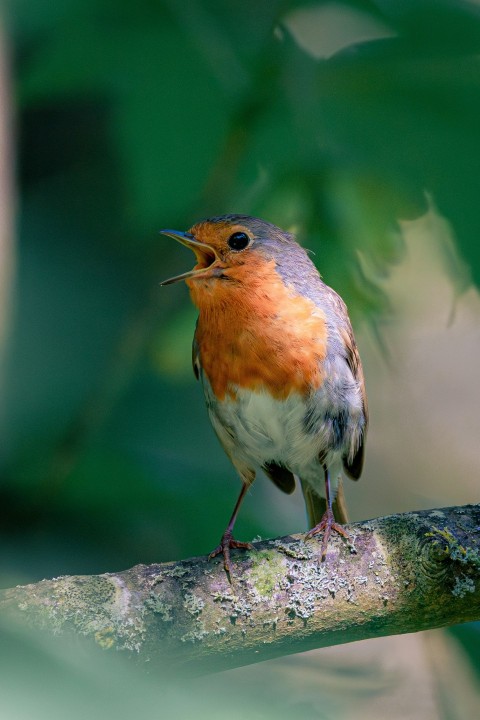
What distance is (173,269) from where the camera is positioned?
262 cm

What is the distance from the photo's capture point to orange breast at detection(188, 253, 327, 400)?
2256 millimetres

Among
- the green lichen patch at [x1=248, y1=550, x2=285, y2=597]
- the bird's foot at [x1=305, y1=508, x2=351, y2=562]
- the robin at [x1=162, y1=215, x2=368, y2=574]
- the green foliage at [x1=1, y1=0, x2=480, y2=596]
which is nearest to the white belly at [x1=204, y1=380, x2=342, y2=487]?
the robin at [x1=162, y1=215, x2=368, y2=574]

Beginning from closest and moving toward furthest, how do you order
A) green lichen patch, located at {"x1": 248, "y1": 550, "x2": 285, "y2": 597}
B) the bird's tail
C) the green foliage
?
1. the green foliage
2. green lichen patch, located at {"x1": 248, "y1": 550, "x2": 285, "y2": 597}
3. the bird's tail

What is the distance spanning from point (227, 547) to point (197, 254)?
903mm

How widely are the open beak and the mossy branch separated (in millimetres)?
790

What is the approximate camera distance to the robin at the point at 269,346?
7.44 ft

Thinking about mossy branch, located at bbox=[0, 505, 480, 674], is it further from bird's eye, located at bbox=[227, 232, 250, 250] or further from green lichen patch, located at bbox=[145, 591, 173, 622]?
bird's eye, located at bbox=[227, 232, 250, 250]

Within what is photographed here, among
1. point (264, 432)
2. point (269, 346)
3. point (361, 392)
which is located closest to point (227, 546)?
point (264, 432)

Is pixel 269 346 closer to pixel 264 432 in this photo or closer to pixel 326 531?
pixel 264 432

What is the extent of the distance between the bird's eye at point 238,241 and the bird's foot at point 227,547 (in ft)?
2.79

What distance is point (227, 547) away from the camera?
200cm

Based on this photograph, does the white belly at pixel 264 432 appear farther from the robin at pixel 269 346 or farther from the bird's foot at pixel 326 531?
the bird's foot at pixel 326 531

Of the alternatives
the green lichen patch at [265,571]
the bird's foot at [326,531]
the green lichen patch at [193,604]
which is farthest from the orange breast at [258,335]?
the green lichen patch at [193,604]

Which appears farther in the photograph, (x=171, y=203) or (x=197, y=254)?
(x=197, y=254)
